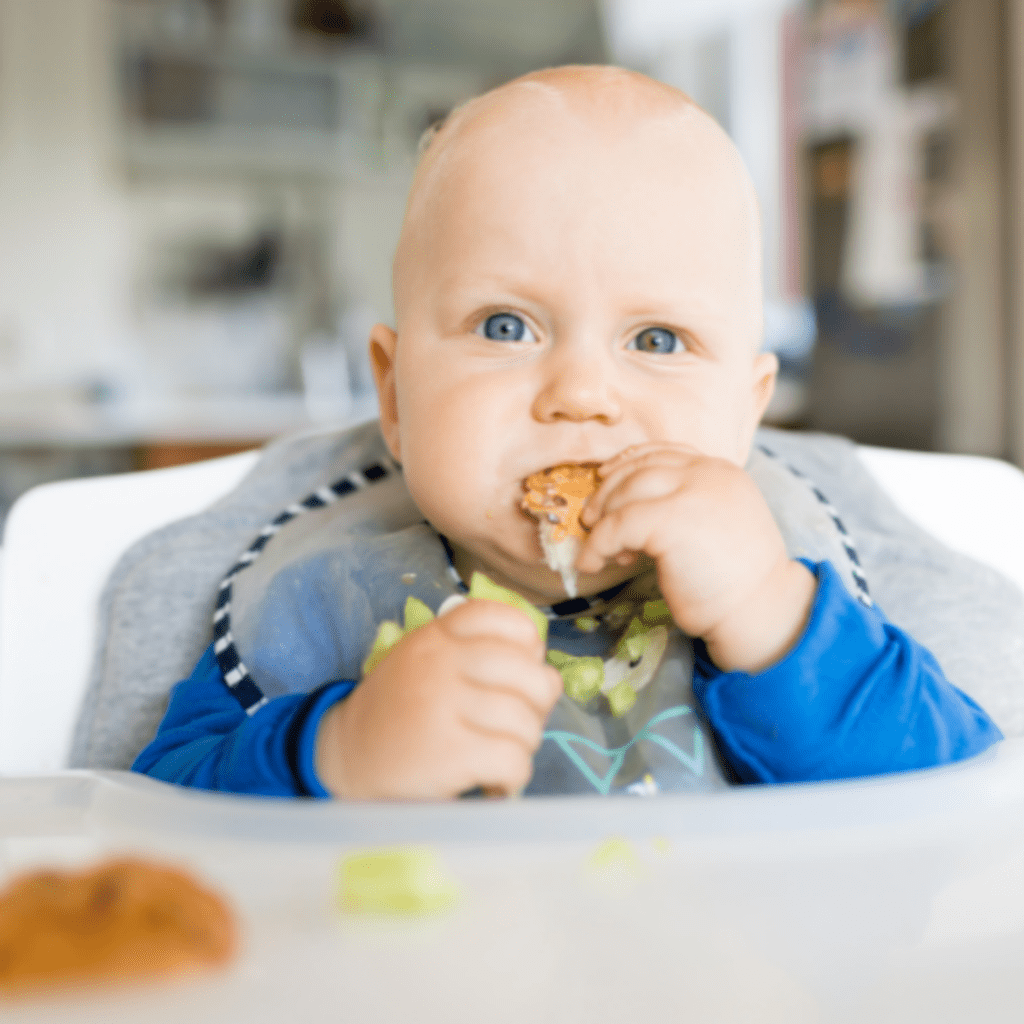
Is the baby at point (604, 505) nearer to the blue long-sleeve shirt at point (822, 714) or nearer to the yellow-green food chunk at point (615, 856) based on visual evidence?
the blue long-sleeve shirt at point (822, 714)

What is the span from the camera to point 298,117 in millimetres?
4348

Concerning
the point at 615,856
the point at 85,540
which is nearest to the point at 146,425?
the point at 85,540

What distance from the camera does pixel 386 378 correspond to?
0.86 m

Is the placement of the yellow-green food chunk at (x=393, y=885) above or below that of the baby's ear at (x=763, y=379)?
below

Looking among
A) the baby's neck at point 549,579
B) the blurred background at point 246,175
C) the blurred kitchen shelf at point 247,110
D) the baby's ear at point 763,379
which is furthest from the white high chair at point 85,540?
the blurred kitchen shelf at point 247,110

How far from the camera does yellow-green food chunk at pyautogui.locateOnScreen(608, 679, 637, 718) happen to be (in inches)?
Answer: 27.4

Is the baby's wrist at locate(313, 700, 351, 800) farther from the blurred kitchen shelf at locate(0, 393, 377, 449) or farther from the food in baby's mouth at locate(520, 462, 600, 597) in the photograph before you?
the blurred kitchen shelf at locate(0, 393, 377, 449)

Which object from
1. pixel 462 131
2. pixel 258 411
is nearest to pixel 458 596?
pixel 462 131

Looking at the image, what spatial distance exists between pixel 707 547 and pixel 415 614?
0.20 metres

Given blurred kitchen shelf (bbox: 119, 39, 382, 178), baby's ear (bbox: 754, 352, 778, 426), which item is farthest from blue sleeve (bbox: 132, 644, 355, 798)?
blurred kitchen shelf (bbox: 119, 39, 382, 178)

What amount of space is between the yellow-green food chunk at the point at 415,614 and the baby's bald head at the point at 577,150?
203mm

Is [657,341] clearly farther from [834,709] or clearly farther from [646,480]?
[834,709]

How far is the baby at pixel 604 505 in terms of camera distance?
2.06 ft

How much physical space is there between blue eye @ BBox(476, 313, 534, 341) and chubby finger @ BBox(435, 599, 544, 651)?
0.23m
